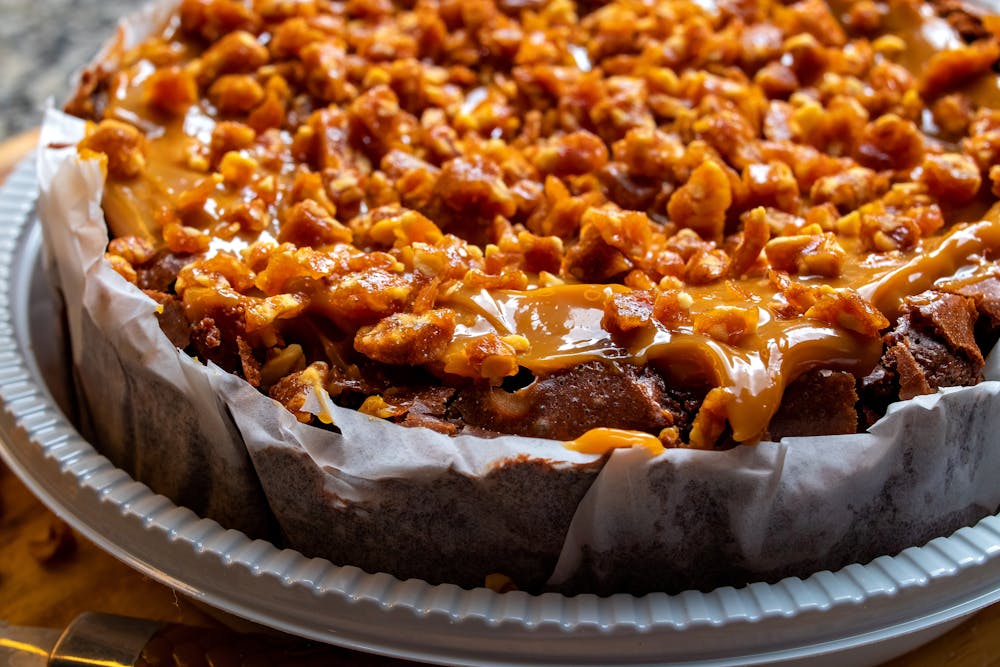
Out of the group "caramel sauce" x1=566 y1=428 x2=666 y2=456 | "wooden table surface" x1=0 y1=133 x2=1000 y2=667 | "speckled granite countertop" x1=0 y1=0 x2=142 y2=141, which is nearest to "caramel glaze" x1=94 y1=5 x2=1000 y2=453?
"caramel sauce" x1=566 y1=428 x2=666 y2=456

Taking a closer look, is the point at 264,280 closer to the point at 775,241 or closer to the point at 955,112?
the point at 775,241

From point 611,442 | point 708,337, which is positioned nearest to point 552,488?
point 611,442

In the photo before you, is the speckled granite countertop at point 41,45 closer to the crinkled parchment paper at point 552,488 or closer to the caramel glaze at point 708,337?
the caramel glaze at point 708,337

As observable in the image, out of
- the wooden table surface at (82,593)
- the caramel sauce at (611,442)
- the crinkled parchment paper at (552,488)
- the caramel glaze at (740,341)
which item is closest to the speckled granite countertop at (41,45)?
the wooden table surface at (82,593)

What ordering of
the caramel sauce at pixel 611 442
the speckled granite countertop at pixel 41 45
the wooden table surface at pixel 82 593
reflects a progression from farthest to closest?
the speckled granite countertop at pixel 41 45 → the wooden table surface at pixel 82 593 → the caramel sauce at pixel 611 442

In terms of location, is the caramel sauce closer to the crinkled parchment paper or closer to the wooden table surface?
the crinkled parchment paper

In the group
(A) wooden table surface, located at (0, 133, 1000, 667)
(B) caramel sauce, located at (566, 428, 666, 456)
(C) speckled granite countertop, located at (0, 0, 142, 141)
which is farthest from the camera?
(C) speckled granite countertop, located at (0, 0, 142, 141)
